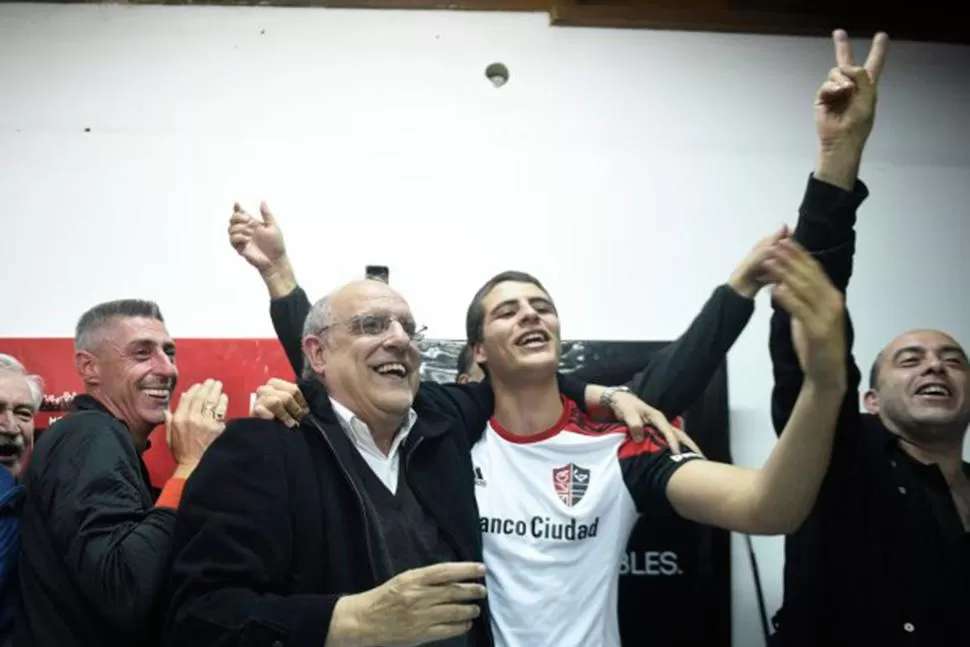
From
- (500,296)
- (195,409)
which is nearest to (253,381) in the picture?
(195,409)

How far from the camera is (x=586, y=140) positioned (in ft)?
9.09

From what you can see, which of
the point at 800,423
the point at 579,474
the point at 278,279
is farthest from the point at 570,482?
the point at 278,279

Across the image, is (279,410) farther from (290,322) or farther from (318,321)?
(290,322)

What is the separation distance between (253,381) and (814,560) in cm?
155

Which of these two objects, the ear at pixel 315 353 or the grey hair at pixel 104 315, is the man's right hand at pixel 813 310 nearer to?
the ear at pixel 315 353

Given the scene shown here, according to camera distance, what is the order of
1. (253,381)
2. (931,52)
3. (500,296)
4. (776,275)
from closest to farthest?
(776,275), (500,296), (253,381), (931,52)

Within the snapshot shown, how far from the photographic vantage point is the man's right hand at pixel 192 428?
5.79ft

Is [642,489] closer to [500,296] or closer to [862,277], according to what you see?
[500,296]

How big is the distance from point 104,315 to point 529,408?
102 cm

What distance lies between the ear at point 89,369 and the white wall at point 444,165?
0.55 meters

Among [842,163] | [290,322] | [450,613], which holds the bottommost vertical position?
[450,613]

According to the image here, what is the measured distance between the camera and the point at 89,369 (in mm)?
2020

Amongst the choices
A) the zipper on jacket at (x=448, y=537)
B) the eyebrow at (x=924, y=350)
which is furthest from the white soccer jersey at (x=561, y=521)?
the eyebrow at (x=924, y=350)

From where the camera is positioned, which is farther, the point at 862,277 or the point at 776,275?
the point at 862,277
